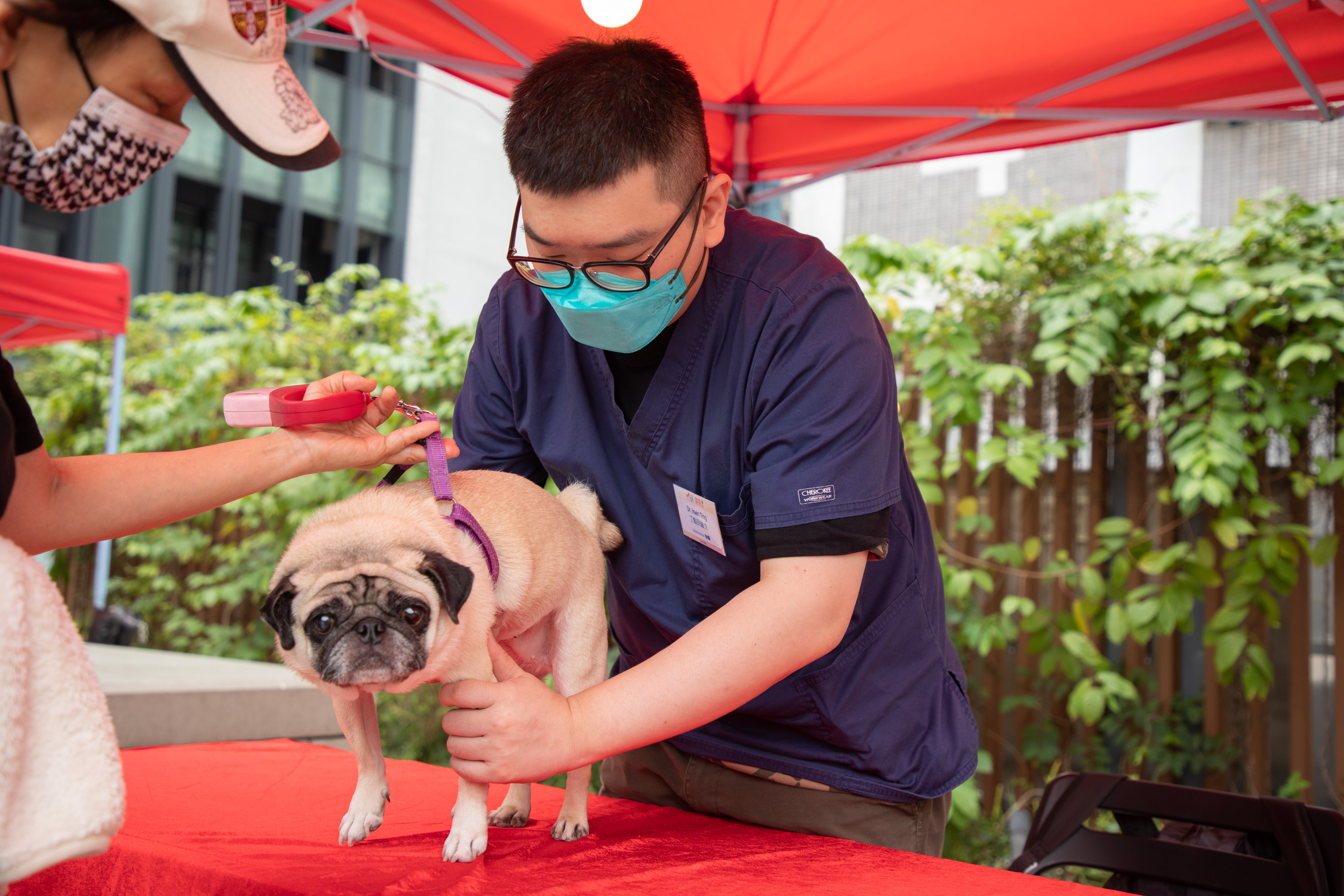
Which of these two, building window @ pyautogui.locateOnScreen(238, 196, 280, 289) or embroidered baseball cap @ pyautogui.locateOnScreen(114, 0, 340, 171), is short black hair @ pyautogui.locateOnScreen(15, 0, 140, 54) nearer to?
embroidered baseball cap @ pyautogui.locateOnScreen(114, 0, 340, 171)

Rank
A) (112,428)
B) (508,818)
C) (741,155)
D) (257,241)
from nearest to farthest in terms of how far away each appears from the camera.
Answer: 1. (508,818)
2. (741,155)
3. (112,428)
4. (257,241)

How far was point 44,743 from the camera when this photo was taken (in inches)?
31.1

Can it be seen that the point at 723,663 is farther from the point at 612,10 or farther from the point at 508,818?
the point at 612,10

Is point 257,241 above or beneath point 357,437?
above

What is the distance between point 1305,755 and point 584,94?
A: 381 cm

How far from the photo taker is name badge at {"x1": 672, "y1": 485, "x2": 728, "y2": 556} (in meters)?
1.51

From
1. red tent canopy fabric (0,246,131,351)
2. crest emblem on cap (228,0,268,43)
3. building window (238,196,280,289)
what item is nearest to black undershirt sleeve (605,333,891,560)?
crest emblem on cap (228,0,268,43)

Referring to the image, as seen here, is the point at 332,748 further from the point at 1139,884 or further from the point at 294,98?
the point at 1139,884

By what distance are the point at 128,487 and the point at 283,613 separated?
30cm

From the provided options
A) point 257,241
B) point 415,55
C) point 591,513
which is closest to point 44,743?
point 591,513

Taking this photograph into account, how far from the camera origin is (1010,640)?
3.61 metres

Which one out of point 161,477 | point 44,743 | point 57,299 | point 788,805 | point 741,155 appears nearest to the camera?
point 44,743

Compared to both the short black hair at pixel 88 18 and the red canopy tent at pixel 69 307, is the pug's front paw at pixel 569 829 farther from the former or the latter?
the red canopy tent at pixel 69 307

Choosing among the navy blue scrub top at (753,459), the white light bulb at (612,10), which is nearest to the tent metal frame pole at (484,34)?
the white light bulb at (612,10)
